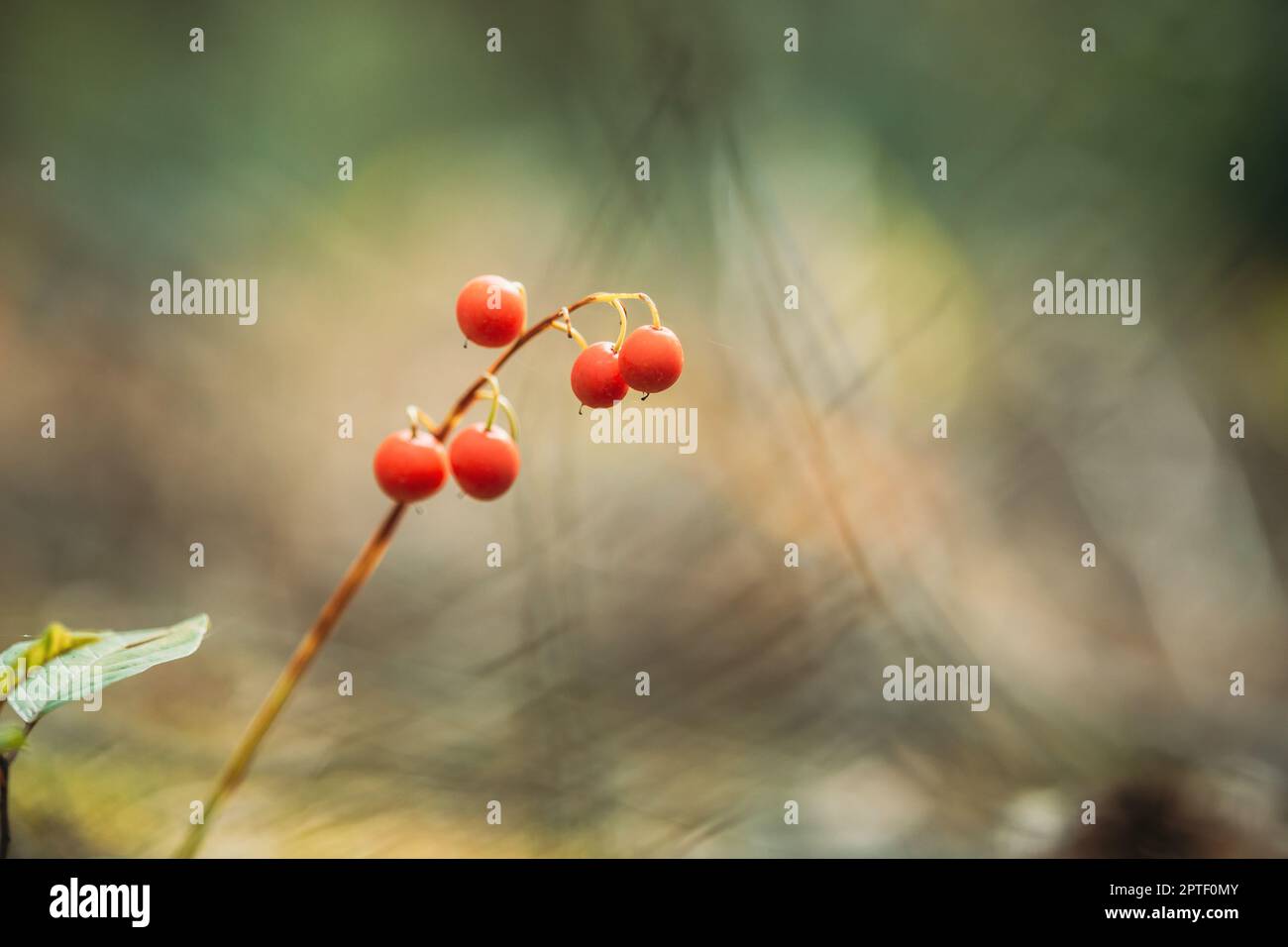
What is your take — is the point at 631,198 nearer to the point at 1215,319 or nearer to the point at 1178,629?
the point at 1215,319

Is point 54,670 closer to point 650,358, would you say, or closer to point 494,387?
point 494,387

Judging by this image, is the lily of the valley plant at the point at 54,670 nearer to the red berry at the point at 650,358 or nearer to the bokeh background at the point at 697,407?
the red berry at the point at 650,358

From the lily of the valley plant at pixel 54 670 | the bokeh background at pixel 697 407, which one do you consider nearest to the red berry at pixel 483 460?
the lily of the valley plant at pixel 54 670

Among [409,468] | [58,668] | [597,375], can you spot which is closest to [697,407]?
[597,375]

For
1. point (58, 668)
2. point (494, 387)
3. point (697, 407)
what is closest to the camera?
point (58, 668)
